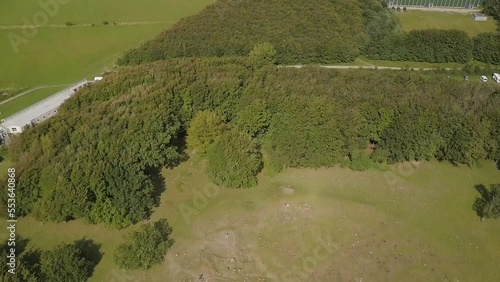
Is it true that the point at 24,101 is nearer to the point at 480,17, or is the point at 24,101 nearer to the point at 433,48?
the point at 433,48

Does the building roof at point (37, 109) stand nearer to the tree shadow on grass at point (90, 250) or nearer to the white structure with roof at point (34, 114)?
the white structure with roof at point (34, 114)

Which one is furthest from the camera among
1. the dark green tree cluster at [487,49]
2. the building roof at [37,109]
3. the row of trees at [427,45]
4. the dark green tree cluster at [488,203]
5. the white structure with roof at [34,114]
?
the dark green tree cluster at [487,49]

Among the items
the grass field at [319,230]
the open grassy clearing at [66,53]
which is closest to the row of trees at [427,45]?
the grass field at [319,230]

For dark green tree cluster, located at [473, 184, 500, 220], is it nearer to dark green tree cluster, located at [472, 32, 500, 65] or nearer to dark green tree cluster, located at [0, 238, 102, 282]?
dark green tree cluster, located at [472, 32, 500, 65]

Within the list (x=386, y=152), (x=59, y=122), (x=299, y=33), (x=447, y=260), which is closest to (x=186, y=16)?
(x=299, y=33)

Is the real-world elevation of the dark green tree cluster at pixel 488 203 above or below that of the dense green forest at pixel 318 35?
below

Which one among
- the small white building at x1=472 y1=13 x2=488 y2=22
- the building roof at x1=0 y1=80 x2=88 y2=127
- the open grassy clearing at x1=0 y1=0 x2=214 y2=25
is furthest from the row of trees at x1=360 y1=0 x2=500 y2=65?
the building roof at x1=0 y1=80 x2=88 y2=127

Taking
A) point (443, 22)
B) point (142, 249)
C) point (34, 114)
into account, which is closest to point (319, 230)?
point (142, 249)

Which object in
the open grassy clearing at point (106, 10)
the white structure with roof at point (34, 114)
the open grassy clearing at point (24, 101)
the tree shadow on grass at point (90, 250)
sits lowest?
the tree shadow on grass at point (90, 250)

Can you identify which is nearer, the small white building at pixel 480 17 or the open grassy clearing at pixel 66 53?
the open grassy clearing at pixel 66 53
